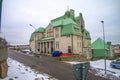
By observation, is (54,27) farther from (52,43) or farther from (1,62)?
(1,62)

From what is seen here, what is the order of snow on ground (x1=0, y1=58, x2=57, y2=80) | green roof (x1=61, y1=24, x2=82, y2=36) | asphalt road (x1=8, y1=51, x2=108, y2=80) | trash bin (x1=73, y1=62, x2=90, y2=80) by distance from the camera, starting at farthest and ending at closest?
green roof (x1=61, y1=24, x2=82, y2=36) → asphalt road (x1=8, y1=51, x2=108, y2=80) → snow on ground (x1=0, y1=58, x2=57, y2=80) → trash bin (x1=73, y1=62, x2=90, y2=80)

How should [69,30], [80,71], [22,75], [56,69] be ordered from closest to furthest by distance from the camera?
[80,71], [22,75], [56,69], [69,30]

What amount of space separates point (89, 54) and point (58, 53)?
336 inches

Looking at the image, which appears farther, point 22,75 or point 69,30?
point 69,30

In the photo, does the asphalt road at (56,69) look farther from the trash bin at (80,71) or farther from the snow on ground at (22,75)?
the trash bin at (80,71)

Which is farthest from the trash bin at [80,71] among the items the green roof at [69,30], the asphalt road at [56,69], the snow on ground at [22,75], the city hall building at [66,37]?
the green roof at [69,30]

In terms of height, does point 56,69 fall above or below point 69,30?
below

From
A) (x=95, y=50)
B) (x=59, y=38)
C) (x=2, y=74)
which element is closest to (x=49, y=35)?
(x=59, y=38)

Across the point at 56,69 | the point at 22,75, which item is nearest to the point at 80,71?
the point at 22,75

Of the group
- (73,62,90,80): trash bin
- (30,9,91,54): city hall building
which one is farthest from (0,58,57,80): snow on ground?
(30,9,91,54): city hall building

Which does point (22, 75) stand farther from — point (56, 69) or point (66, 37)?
point (66, 37)

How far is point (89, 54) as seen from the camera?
3688cm

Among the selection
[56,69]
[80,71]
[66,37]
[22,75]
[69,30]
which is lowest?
[56,69]

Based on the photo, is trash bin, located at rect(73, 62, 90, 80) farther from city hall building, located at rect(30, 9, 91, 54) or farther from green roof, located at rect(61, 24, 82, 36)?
green roof, located at rect(61, 24, 82, 36)
